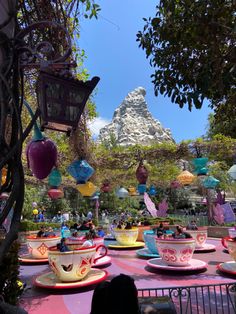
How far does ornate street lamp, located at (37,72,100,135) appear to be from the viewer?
Answer: 2.13 m

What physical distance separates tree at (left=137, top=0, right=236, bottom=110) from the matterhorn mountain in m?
59.2

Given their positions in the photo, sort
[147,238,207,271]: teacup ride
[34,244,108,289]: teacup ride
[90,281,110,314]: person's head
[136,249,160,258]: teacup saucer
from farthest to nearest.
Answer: [136,249,160,258]: teacup saucer
[147,238,207,271]: teacup ride
[34,244,108,289]: teacup ride
[90,281,110,314]: person's head

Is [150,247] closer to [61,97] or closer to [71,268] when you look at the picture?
[71,268]

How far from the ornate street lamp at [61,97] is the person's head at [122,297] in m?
1.15

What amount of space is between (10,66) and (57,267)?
202 inches

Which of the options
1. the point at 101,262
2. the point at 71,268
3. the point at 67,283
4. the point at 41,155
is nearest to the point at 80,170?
the point at 71,268

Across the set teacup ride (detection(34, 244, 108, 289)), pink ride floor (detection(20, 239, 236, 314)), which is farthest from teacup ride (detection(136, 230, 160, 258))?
teacup ride (detection(34, 244, 108, 289))

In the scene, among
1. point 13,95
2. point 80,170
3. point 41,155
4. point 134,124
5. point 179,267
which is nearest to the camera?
point 13,95

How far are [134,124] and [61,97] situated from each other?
70.4 m

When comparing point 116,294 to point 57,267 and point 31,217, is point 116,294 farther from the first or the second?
point 31,217

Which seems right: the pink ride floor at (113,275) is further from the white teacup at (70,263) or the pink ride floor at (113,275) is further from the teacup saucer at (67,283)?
the white teacup at (70,263)

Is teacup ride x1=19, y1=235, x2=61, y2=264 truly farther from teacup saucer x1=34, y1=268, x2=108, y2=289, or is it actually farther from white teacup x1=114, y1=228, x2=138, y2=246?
white teacup x1=114, y1=228, x2=138, y2=246

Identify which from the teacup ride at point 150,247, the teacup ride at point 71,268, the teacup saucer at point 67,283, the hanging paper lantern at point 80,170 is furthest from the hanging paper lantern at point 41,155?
the teacup ride at point 150,247

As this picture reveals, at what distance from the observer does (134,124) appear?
237 ft
